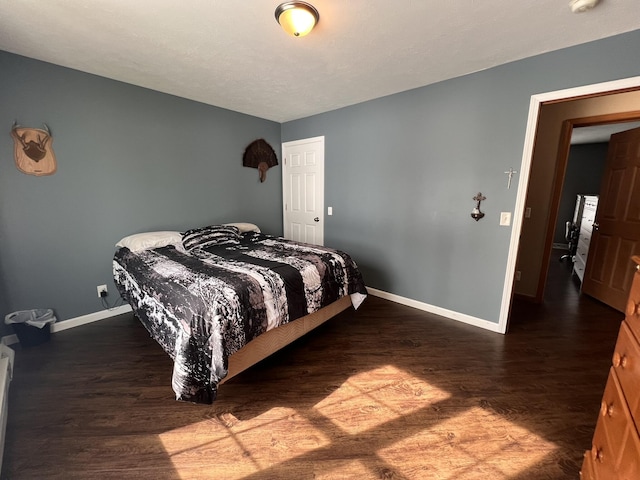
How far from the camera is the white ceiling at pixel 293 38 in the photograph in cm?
160

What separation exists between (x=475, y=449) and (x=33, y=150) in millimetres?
3861

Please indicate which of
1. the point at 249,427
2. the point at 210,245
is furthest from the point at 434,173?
the point at 249,427

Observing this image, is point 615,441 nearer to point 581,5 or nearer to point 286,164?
point 581,5

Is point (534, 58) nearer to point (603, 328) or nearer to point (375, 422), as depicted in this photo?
point (603, 328)

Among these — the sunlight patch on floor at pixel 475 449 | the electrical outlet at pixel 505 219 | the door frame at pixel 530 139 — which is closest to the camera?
the sunlight patch on floor at pixel 475 449

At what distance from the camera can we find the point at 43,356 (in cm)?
213

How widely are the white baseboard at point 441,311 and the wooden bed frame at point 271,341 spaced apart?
1.09m

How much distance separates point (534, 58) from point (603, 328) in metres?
2.64

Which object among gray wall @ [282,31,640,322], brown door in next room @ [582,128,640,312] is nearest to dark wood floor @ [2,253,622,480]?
gray wall @ [282,31,640,322]

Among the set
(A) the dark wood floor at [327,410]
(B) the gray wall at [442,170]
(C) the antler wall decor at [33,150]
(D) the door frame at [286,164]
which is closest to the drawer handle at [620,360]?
(A) the dark wood floor at [327,410]

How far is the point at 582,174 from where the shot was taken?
5980 mm

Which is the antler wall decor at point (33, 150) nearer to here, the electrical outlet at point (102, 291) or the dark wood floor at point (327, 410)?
the electrical outlet at point (102, 291)

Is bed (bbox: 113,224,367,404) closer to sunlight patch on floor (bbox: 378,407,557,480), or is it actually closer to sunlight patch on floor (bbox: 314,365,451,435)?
sunlight patch on floor (bbox: 314,365,451,435)

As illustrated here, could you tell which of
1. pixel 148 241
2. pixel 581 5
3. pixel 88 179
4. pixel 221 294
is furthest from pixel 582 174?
pixel 88 179
